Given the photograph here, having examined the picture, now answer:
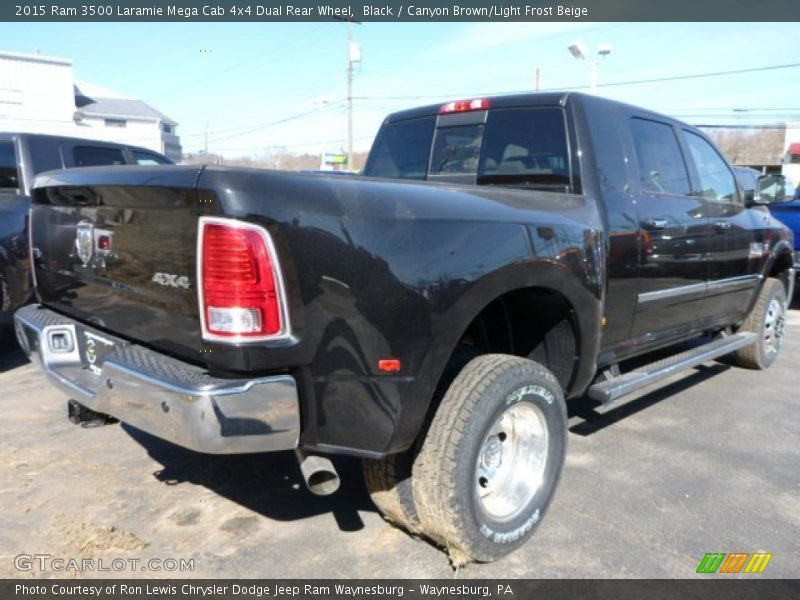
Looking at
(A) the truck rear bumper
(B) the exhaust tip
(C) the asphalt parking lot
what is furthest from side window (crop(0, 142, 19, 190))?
(B) the exhaust tip

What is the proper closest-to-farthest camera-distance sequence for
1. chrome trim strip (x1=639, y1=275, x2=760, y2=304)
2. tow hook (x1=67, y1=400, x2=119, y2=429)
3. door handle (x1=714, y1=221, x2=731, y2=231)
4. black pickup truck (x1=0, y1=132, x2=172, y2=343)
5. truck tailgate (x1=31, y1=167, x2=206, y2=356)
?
truck tailgate (x1=31, y1=167, x2=206, y2=356) → tow hook (x1=67, y1=400, x2=119, y2=429) → chrome trim strip (x1=639, y1=275, x2=760, y2=304) → door handle (x1=714, y1=221, x2=731, y2=231) → black pickup truck (x1=0, y1=132, x2=172, y2=343)

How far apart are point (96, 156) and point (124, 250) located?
499cm

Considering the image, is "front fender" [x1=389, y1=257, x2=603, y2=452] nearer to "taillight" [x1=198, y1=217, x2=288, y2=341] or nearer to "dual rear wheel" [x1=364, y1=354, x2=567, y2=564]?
"dual rear wheel" [x1=364, y1=354, x2=567, y2=564]

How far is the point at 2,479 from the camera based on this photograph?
3.21 m

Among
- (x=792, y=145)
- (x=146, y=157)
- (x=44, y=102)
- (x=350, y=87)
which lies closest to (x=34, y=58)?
(x=44, y=102)

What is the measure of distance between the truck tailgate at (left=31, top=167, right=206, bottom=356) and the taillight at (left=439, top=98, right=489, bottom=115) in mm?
2139

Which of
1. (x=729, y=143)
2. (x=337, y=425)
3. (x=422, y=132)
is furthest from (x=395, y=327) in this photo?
(x=729, y=143)

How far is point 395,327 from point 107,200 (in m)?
1.21

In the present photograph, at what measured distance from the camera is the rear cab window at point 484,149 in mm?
3307

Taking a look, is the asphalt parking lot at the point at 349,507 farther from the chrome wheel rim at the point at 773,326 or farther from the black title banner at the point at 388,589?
the chrome wheel rim at the point at 773,326

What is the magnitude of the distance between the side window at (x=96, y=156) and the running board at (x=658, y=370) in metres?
5.39

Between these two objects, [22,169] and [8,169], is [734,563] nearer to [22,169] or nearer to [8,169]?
[22,169]

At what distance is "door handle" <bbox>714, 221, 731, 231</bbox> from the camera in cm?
420

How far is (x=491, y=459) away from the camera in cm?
273
